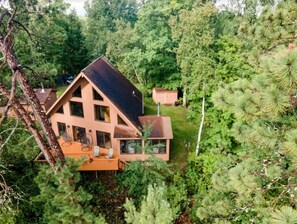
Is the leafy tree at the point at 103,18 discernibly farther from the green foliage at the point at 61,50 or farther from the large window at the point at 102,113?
the large window at the point at 102,113

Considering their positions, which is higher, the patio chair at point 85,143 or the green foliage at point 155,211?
the green foliage at point 155,211

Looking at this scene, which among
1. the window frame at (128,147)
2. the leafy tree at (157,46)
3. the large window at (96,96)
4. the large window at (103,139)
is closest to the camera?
the large window at (96,96)

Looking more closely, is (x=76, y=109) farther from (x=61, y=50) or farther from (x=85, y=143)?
(x=61, y=50)

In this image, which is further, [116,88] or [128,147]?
[116,88]

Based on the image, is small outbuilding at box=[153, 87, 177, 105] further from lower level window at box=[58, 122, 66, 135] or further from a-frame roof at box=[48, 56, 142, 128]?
lower level window at box=[58, 122, 66, 135]

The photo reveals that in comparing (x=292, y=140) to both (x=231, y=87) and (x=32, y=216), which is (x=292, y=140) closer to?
(x=231, y=87)

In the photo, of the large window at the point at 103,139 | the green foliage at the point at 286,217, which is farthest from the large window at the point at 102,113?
the green foliage at the point at 286,217

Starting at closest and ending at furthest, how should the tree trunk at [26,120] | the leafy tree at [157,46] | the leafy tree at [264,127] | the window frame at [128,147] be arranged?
the leafy tree at [264,127]
the tree trunk at [26,120]
the window frame at [128,147]
the leafy tree at [157,46]

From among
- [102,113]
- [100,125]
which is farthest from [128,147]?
[102,113]
